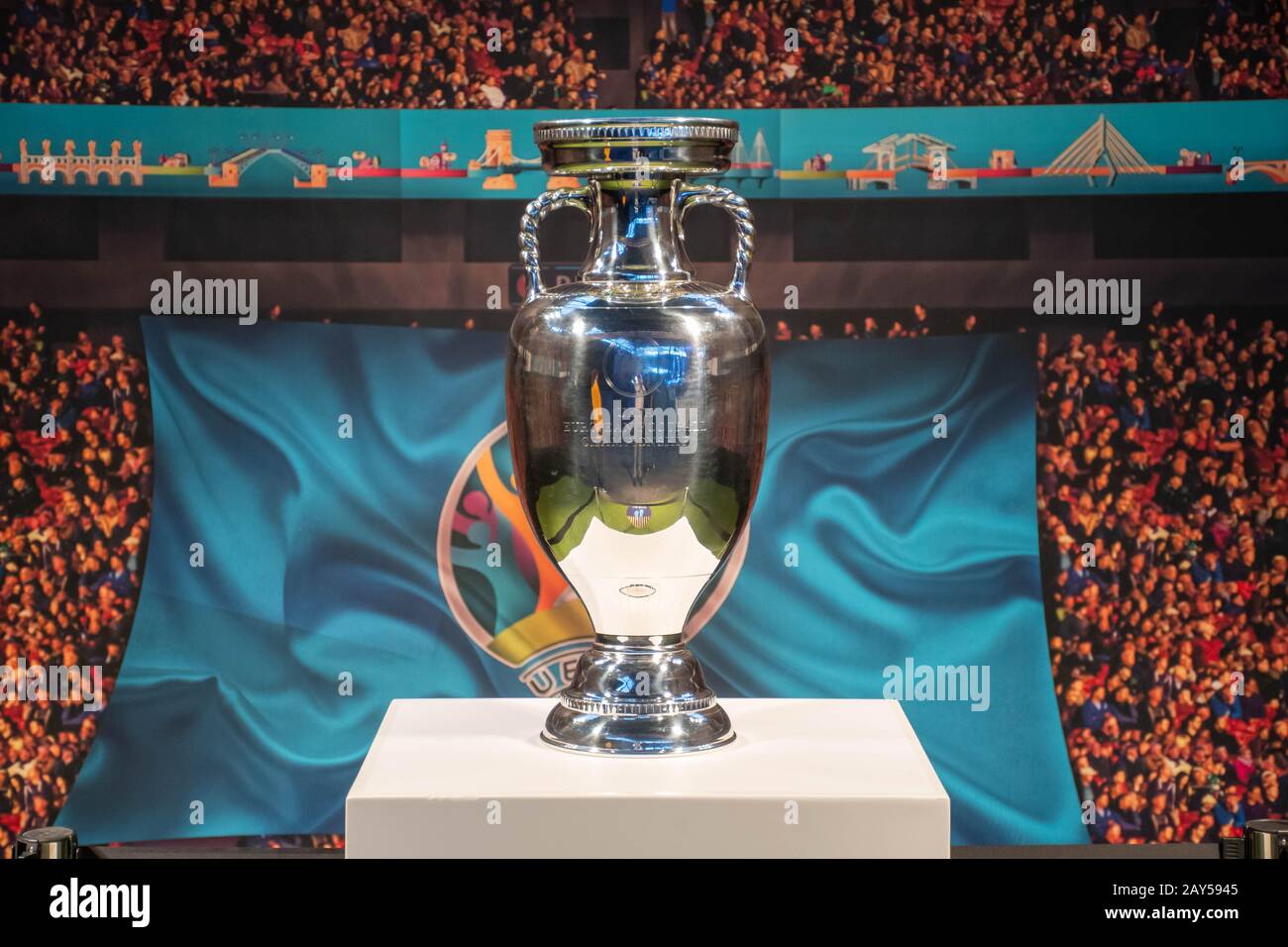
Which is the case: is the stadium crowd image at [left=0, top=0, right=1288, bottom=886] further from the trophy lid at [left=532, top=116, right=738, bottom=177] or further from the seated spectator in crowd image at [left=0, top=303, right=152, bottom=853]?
the trophy lid at [left=532, top=116, right=738, bottom=177]

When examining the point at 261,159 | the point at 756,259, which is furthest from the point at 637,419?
the point at 261,159

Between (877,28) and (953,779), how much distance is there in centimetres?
130

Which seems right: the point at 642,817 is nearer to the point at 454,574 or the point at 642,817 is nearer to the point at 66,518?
the point at 454,574

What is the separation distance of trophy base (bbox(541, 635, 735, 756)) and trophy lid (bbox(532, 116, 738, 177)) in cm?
→ 51

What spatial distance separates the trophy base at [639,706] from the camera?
66.7 inches

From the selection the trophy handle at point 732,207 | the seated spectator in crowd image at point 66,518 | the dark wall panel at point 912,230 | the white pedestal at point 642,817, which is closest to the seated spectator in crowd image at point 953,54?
the dark wall panel at point 912,230

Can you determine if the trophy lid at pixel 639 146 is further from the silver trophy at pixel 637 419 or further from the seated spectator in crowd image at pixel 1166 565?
the seated spectator in crowd image at pixel 1166 565

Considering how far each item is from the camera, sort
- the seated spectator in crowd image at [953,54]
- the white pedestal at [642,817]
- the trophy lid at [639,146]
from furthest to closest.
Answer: the seated spectator in crowd image at [953,54] < the trophy lid at [639,146] < the white pedestal at [642,817]

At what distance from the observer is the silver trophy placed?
1601 mm

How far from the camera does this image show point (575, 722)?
1.72m

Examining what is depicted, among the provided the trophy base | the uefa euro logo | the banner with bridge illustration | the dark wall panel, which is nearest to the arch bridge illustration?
the banner with bridge illustration

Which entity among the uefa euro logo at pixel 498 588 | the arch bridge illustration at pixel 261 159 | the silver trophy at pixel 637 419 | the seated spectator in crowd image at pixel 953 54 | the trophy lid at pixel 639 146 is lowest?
the uefa euro logo at pixel 498 588

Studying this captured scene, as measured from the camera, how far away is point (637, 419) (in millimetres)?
1591

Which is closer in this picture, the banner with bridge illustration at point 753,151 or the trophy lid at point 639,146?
the trophy lid at point 639,146
